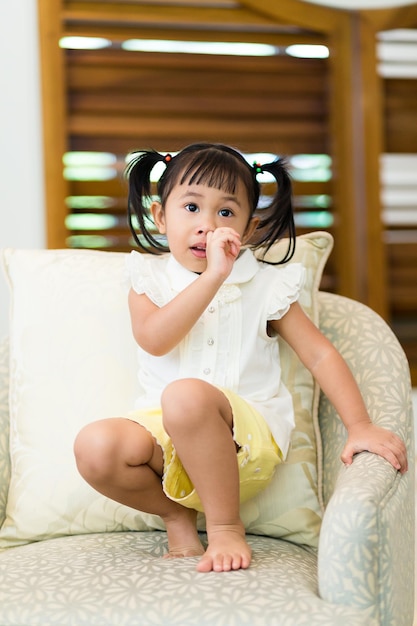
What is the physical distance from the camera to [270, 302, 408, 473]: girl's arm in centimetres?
121

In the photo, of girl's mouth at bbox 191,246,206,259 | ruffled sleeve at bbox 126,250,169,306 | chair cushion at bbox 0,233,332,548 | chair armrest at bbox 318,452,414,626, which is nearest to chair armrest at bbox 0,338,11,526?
chair cushion at bbox 0,233,332,548

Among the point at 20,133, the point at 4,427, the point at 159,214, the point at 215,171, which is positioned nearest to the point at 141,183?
the point at 159,214

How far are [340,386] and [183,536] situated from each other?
1.08 feet

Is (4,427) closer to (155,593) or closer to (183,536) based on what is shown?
→ (183,536)

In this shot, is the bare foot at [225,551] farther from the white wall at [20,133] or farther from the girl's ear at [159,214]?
the white wall at [20,133]

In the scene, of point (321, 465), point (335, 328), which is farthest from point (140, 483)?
point (335, 328)

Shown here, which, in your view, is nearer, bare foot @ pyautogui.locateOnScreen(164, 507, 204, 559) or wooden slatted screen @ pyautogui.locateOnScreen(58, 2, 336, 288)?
bare foot @ pyautogui.locateOnScreen(164, 507, 204, 559)

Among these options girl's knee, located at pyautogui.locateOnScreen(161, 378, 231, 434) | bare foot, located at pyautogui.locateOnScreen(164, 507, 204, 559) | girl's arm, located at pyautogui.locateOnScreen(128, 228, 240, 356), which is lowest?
bare foot, located at pyautogui.locateOnScreen(164, 507, 204, 559)

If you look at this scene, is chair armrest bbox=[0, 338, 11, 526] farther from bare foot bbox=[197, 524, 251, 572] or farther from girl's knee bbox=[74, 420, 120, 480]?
bare foot bbox=[197, 524, 251, 572]

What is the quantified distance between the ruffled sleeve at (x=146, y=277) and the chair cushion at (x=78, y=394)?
0.04 m

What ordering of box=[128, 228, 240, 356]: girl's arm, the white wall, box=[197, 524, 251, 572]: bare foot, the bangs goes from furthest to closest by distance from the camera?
the white wall < the bangs < box=[128, 228, 240, 356]: girl's arm < box=[197, 524, 251, 572]: bare foot

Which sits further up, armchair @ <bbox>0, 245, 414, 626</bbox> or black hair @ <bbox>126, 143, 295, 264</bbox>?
black hair @ <bbox>126, 143, 295, 264</bbox>

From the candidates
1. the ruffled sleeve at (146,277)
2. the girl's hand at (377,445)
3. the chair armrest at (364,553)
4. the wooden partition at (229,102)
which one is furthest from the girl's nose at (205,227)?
the wooden partition at (229,102)

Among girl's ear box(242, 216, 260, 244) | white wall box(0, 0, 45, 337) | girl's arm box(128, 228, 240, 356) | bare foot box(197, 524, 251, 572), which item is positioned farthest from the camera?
white wall box(0, 0, 45, 337)
